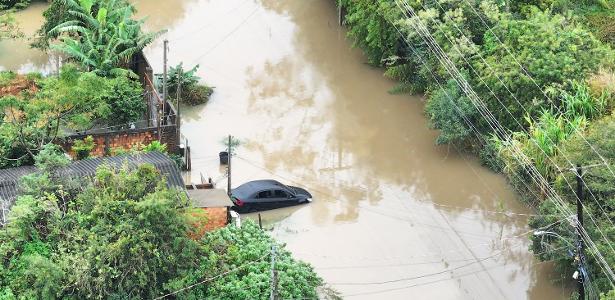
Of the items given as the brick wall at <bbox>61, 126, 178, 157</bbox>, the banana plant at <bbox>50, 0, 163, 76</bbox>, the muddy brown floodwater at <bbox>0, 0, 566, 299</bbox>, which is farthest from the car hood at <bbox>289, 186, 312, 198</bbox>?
the banana plant at <bbox>50, 0, 163, 76</bbox>

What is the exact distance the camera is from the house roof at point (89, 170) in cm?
1861

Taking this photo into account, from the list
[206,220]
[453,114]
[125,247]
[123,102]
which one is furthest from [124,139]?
[453,114]

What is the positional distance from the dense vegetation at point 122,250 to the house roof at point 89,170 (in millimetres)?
756

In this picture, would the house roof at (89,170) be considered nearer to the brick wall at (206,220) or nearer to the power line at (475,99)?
the brick wall at (206,220)

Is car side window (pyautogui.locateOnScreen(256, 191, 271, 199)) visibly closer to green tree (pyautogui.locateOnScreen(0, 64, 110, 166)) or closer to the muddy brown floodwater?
the muddy brown floodwater

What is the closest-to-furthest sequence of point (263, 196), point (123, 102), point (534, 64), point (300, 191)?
1. point (263, 196)
2. point (534, 64)
3. point (300, 191)
4. point (123, 102)

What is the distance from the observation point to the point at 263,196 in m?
22.4

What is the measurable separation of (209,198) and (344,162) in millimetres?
6338

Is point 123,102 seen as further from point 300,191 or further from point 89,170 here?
point 300,191

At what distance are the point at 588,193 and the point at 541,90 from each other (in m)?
4.88

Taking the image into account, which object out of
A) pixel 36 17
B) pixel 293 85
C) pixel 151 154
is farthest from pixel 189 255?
pixel 36 17

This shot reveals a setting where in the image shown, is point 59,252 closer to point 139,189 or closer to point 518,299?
point 139,189

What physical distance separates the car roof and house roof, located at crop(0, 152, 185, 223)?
2.40 meters

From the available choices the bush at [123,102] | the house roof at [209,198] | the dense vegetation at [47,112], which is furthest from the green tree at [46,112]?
the house roof at [209,198]
